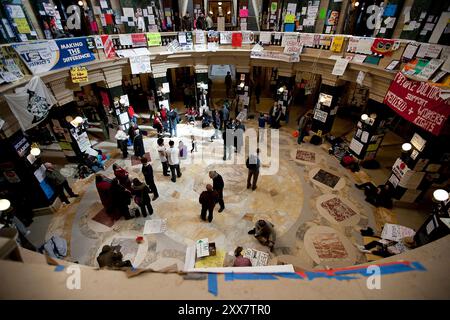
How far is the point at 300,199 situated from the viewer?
8766 millimetres

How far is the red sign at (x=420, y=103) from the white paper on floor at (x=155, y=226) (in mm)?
8927

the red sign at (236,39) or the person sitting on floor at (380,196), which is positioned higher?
the red sign at (236,39)

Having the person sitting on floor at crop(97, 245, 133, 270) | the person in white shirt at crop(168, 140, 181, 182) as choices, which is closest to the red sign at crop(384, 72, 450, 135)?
the person in white shirt at crop(168, 140, 181, 182)

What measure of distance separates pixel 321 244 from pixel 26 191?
1005cm

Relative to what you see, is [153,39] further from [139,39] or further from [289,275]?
[289,275]

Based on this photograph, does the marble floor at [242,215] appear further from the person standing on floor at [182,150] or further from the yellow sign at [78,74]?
the yellow sign at [78,74]

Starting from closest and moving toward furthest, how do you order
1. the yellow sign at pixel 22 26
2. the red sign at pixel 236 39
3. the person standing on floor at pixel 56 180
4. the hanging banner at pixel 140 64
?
1. the person standing on floor at pixel 56 180
2. the yellow sign at pixel 22 26
3. the hanging banner at pixel 140 64
4. the red sign at pixel 236 39

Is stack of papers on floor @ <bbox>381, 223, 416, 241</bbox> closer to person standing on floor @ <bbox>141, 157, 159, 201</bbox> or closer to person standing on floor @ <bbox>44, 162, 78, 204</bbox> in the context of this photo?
person standing on floor @ <bbox>141, 157, 159, 201</bbox>

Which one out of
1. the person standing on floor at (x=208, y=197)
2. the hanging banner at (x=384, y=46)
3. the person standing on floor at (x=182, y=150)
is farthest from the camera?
the person standing on floor at (x=182, y=150)

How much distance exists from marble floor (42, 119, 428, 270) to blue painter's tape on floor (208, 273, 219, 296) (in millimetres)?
4800

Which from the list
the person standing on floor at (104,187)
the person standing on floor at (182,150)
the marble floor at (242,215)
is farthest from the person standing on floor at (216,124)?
the person standing on floor at (104,187)

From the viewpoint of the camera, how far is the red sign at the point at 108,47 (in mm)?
10403
